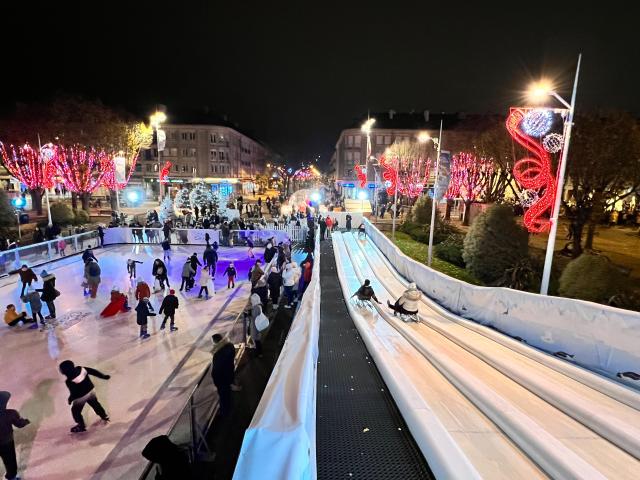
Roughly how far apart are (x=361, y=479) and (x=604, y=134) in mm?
16905

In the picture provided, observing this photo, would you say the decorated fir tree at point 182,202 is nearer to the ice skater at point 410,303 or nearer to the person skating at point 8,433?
the ice skater at point 410,303

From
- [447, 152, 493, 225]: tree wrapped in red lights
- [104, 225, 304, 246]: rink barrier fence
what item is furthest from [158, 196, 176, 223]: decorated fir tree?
[447, 152, 493, 225]: tree wrapped in red lights

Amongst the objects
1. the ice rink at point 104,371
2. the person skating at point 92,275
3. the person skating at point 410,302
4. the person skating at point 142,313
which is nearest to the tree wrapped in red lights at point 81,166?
the ice rink at point 104,371

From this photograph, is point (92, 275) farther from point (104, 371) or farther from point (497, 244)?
point (497, 244)

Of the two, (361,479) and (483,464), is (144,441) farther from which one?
(483,464)

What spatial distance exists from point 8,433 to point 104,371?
3.43 meters

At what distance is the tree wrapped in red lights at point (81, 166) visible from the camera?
29922 millimetres

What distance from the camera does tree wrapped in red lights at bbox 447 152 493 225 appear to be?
1095 inches

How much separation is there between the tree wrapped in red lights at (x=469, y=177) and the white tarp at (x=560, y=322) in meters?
21.2

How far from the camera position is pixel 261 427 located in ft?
10.2

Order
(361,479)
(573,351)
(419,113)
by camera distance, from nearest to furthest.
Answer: (361,479)
(573,351)
(419,113)

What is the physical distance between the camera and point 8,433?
16.6 ft

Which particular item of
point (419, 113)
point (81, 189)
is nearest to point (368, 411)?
point (81, 189)

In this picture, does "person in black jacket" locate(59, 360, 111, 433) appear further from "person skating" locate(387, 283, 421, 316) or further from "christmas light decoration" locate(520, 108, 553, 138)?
"christmas light decoration" locate(520, 108, 553, 138)
